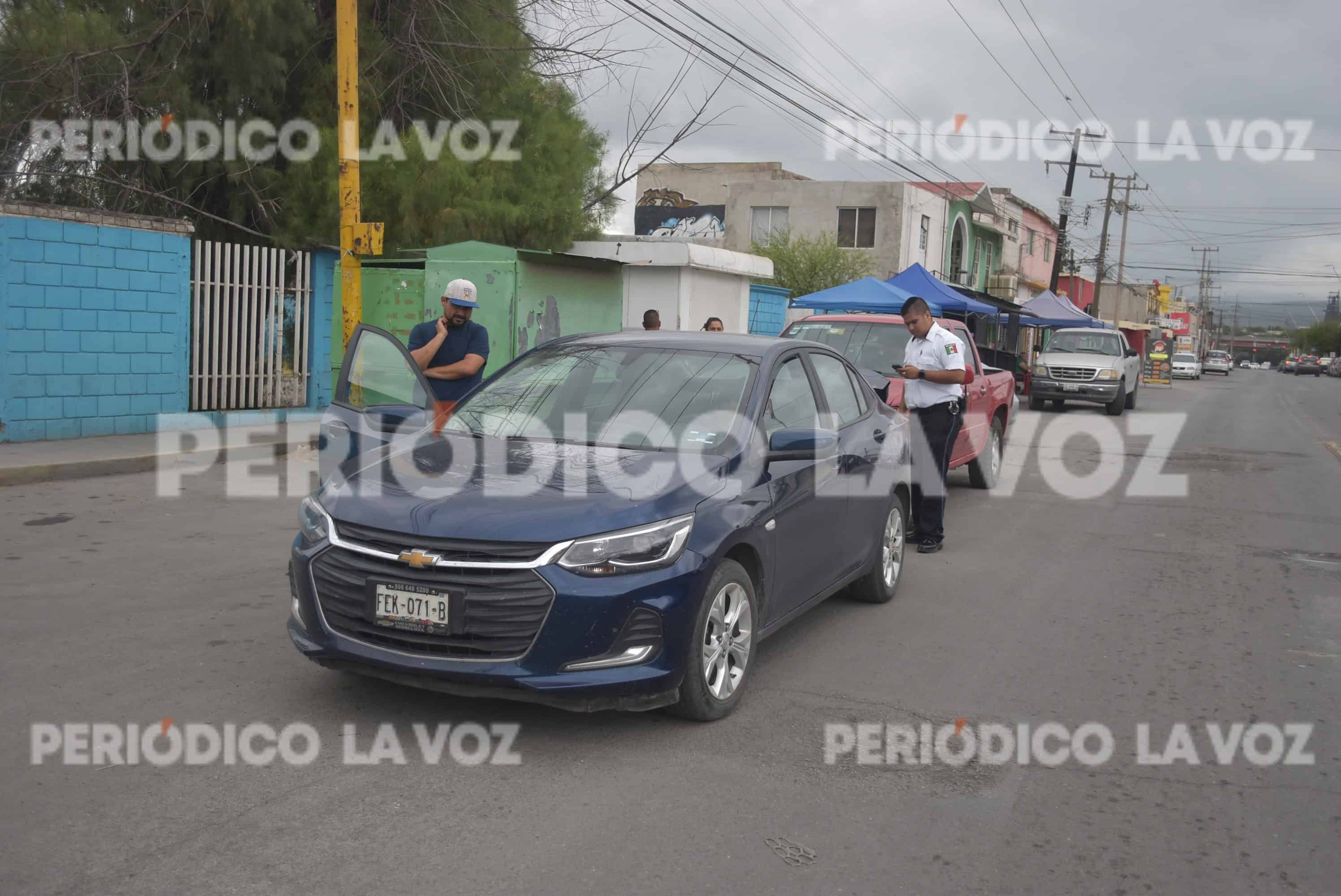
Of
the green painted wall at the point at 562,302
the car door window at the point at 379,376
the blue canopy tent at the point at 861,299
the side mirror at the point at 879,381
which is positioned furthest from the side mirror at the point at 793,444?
the blue canopy tent at the point at 861,299

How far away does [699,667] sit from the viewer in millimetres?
4629

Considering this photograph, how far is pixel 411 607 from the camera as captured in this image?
4.38 meters

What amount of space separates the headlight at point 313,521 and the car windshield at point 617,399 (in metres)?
0.92

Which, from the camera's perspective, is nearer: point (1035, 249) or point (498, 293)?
point (498, 293)

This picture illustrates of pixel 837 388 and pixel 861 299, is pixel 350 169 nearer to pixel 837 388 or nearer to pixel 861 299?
pixel 837 388

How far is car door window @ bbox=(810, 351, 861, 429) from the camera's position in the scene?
646 centimetres

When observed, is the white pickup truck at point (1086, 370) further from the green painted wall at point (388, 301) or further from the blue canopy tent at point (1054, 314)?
the green painted wall at point (388, 301)

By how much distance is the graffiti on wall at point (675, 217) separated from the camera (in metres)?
43.9

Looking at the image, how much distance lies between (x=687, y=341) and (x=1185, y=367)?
59.9m

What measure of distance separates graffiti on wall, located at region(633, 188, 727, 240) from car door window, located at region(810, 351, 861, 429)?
3750cm

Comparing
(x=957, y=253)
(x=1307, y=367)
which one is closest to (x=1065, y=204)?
(x=957, y=253)

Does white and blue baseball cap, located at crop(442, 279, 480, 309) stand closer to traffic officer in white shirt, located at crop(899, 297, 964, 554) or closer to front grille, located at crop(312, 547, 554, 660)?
traffic officer in white shirt, located at crop(899, 297, 964, 554)

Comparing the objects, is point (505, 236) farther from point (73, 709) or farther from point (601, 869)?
point (601, 869)

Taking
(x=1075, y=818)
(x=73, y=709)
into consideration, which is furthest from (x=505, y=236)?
(x=1075, y=818)
